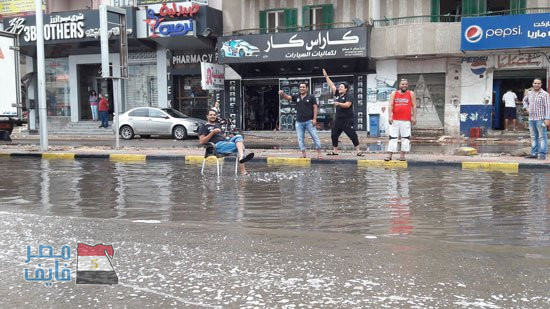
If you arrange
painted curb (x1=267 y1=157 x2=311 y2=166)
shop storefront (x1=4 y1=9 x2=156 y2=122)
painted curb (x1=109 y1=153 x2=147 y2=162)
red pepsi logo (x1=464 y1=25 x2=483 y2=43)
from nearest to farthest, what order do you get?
1. painted curb (x1=267 y1=157 x2=311 y2=166)
2. painted curb (x1=109 y1=153 x2=147 y2=162)
3. red pepsi logo (x1=464 y1=25 x2=483 y2=43)
4. shop storefront (x1=4 y1=9 x2=156 y2=122)

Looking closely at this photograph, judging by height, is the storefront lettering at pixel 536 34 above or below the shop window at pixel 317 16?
below

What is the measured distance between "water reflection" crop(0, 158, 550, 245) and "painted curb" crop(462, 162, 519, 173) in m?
0.55

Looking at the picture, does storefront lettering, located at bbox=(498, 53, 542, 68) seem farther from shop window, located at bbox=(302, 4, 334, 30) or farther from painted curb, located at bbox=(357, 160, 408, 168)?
painted curb, located at bbox=(357, 160, 408, 168)

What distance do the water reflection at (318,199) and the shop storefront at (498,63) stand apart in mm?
11218

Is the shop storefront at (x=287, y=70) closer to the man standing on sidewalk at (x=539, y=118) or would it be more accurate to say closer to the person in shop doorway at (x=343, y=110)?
the person in shop doorway at (x=343, y=110)

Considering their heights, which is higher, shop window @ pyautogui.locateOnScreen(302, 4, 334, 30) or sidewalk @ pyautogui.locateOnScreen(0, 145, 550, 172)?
shop window @ pyautogui.locateOnScreen(302, 4, 334, 30)

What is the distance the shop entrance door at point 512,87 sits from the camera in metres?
21.5

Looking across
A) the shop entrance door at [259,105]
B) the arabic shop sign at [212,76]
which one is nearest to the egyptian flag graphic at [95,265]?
the arabic shop sign at [212,76]

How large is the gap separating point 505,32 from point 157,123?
1394cm

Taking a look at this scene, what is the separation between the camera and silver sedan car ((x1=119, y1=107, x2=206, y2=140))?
22.1 meters

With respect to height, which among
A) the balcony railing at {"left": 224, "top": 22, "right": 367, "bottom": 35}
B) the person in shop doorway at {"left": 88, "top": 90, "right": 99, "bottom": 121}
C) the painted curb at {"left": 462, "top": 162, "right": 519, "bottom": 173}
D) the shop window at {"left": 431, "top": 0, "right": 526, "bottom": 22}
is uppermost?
the shop window at {"left": 431, "top": 0, "right": 526, "bottom": 22}

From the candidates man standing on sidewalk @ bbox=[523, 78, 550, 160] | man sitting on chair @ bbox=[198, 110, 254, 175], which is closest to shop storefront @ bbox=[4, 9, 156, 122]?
man sitting on chair @ bbox=[198, 110, 254, 175]

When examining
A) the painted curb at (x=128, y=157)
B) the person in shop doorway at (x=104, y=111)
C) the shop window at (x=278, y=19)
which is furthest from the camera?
the person in shop doorway at (x=104, y=111)

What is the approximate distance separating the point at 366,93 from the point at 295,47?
3.72 m
